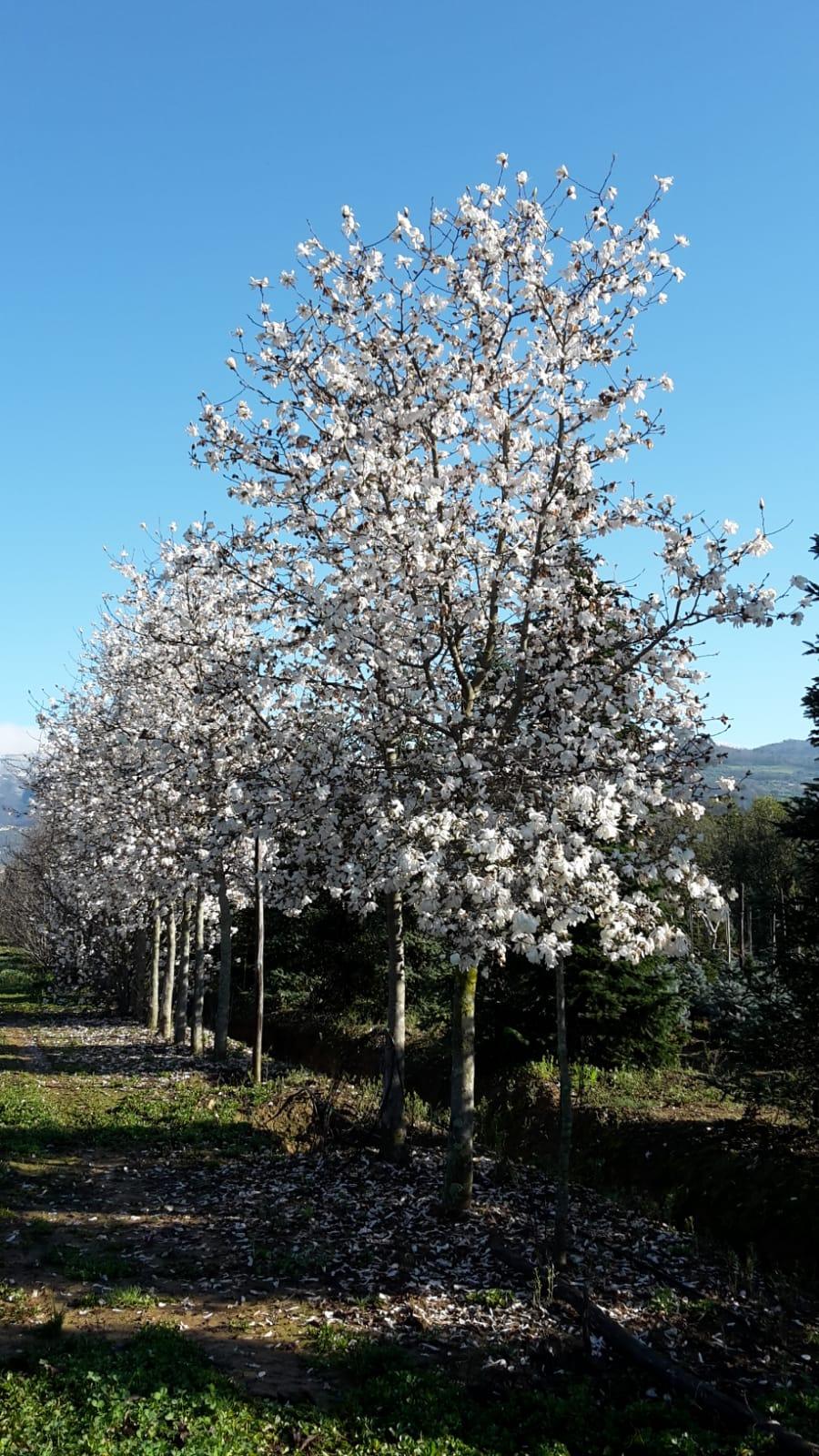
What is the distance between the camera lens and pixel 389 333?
1173cm

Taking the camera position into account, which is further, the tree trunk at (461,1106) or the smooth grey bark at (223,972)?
the smooth grey bark at (223,972)

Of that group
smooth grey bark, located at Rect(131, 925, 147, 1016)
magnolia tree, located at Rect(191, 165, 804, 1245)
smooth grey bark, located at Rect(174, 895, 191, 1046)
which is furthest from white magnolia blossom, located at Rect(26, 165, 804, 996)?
smooth grey bark, located at Rect(131, 925, 147, 1016)

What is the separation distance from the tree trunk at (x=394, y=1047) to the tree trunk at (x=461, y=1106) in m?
2.07

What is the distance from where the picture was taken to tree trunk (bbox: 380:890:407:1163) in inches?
553

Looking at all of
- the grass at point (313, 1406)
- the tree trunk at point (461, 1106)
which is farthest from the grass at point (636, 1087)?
the grass at point (313, 1406)

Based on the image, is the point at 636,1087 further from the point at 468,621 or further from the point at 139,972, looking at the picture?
the point at 139,972

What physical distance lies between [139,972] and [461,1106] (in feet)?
88.2

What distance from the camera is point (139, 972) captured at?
35.8 meters

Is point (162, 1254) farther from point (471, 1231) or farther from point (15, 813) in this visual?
point (15, 813)

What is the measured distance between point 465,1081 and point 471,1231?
5.87ft

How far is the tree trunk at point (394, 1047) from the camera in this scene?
14039 millimetres

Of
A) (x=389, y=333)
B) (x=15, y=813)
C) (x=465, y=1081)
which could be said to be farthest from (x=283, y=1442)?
(x=15, y=813)

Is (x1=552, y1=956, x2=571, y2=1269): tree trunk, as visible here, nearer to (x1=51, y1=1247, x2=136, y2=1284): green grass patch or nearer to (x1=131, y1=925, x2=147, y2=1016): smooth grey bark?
(x1=51, y1=1247, x2=136, y2=1284): green grass patch

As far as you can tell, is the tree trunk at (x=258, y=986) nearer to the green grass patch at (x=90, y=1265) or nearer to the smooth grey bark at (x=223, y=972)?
the smooth grey bark at (x=223, y=972)
